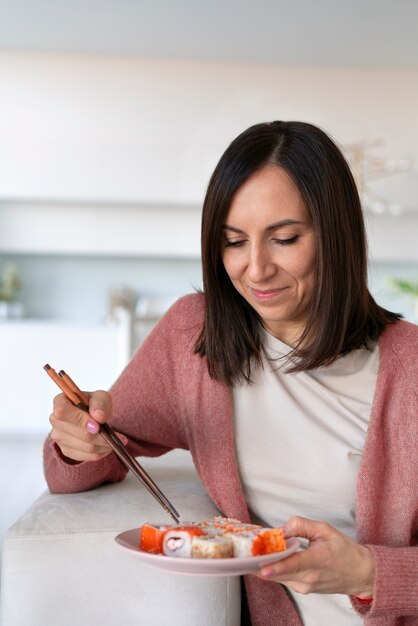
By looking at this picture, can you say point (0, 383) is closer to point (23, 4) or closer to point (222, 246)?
point (23, 4)

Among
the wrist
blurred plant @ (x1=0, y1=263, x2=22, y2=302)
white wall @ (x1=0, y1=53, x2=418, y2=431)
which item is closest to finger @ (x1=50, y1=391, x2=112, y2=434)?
the wrist

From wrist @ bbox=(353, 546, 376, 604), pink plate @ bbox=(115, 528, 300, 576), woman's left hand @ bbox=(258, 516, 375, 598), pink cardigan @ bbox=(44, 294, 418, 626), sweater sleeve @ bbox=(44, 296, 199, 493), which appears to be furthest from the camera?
sweater sleeve @ bbox=(44, 296, 199, 493)

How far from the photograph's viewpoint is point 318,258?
1.43 meters

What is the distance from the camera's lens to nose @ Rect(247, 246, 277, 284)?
1.39 meters

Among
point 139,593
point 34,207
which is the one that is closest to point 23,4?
point 34,207

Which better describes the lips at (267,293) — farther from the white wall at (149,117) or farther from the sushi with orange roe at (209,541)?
the white wall at (149,117)

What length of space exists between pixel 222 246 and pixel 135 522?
45 centimetres

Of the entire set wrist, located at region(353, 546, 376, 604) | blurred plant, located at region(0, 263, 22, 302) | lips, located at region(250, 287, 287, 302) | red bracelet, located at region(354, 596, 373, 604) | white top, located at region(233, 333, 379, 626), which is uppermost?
blurred plant, located at region(0, 263, 22, 302)

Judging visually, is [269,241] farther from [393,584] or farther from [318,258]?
[393,584]

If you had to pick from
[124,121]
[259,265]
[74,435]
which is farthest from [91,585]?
[124,121]

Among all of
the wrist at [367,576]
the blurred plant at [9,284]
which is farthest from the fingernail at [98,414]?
the blurred plant at [9,284]

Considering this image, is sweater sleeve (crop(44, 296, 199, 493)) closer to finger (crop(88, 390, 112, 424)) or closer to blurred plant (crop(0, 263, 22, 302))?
finger (crop(88, 390, 112, 424))

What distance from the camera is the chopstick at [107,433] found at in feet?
4.14

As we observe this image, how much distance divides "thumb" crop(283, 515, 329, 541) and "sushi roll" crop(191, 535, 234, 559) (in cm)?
10
